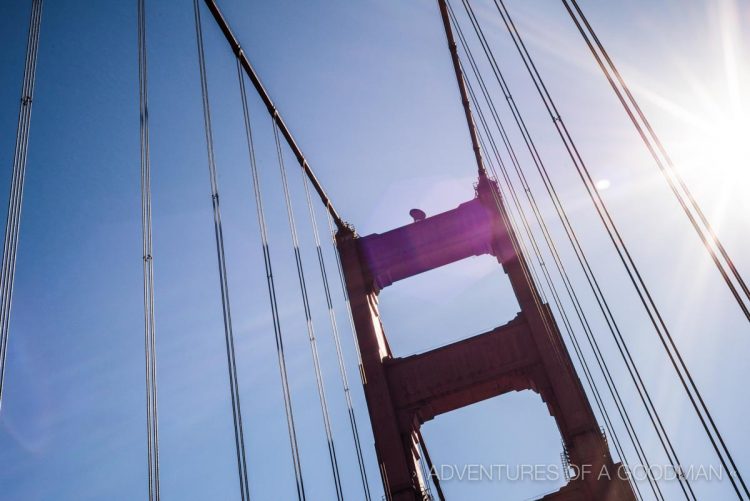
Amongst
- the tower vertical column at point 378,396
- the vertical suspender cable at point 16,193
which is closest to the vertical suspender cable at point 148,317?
the vertical suspender cable at point 16,193

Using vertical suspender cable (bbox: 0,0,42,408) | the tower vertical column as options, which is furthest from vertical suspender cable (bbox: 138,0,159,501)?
the tower vertical column

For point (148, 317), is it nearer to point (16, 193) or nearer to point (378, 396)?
point (16, 193)

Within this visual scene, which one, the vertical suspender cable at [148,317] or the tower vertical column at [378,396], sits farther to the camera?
the tower vertical column at [378,396]

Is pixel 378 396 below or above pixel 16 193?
above

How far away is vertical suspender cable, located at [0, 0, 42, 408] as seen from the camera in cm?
355

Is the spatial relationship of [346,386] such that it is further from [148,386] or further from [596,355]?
[148,386]

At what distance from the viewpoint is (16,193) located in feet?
13.9

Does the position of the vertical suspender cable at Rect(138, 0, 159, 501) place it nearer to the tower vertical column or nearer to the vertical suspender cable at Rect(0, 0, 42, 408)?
the vertical suspender cable at Rect(0, 0, 42, 408)

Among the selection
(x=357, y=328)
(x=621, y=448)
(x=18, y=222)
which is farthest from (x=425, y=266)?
(x=18, y=222)

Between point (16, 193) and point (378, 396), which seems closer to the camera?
point (16, 193)

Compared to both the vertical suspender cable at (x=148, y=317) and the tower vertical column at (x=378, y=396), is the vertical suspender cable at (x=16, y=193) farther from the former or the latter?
the tower vertical column at (x=378, y=396)

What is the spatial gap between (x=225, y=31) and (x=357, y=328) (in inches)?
320

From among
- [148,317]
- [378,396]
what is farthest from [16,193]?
[378,396]

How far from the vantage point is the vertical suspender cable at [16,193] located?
3547 millimetres
